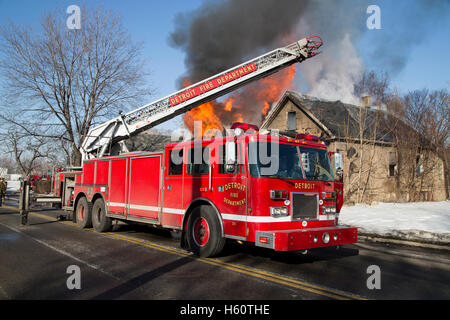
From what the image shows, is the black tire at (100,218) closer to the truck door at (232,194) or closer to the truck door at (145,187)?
the truck door at (145,187)

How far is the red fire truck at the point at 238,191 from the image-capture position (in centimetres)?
578

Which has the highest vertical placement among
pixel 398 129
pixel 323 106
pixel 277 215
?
pixel 323 106

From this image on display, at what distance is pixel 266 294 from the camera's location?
4.47m

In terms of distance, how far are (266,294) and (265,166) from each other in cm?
221

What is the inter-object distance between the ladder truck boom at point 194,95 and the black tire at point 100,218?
2.41 meters

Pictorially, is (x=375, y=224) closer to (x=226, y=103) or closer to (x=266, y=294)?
(x=266, y=294)

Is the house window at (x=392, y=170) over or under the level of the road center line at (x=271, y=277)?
over

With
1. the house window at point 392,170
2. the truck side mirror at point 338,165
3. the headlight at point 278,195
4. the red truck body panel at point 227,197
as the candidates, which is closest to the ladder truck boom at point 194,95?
the red truck body panel at point 227,197

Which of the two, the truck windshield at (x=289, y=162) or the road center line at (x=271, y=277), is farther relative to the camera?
the truck windshield at (x=289, y=162)

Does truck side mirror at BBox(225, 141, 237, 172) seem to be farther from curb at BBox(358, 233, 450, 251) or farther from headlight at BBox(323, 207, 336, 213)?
curb at BBox(358, 233, 450, 251)

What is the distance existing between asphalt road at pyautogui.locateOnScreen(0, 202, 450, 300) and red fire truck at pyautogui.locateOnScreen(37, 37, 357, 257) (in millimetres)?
543

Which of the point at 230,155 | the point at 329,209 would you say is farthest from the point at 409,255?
the point at 230,155

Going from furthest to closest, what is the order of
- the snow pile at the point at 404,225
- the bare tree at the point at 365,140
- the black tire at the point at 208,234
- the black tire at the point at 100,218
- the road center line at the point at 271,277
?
1. the bare tree at the point at 365,140
2. the black tire at the point at 100,218
3. the snow pile at the point at 404,225
4. the black tire at the point at 208,234
5. the road center line at the point at 271,277

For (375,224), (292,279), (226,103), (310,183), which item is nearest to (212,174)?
(310,183)
